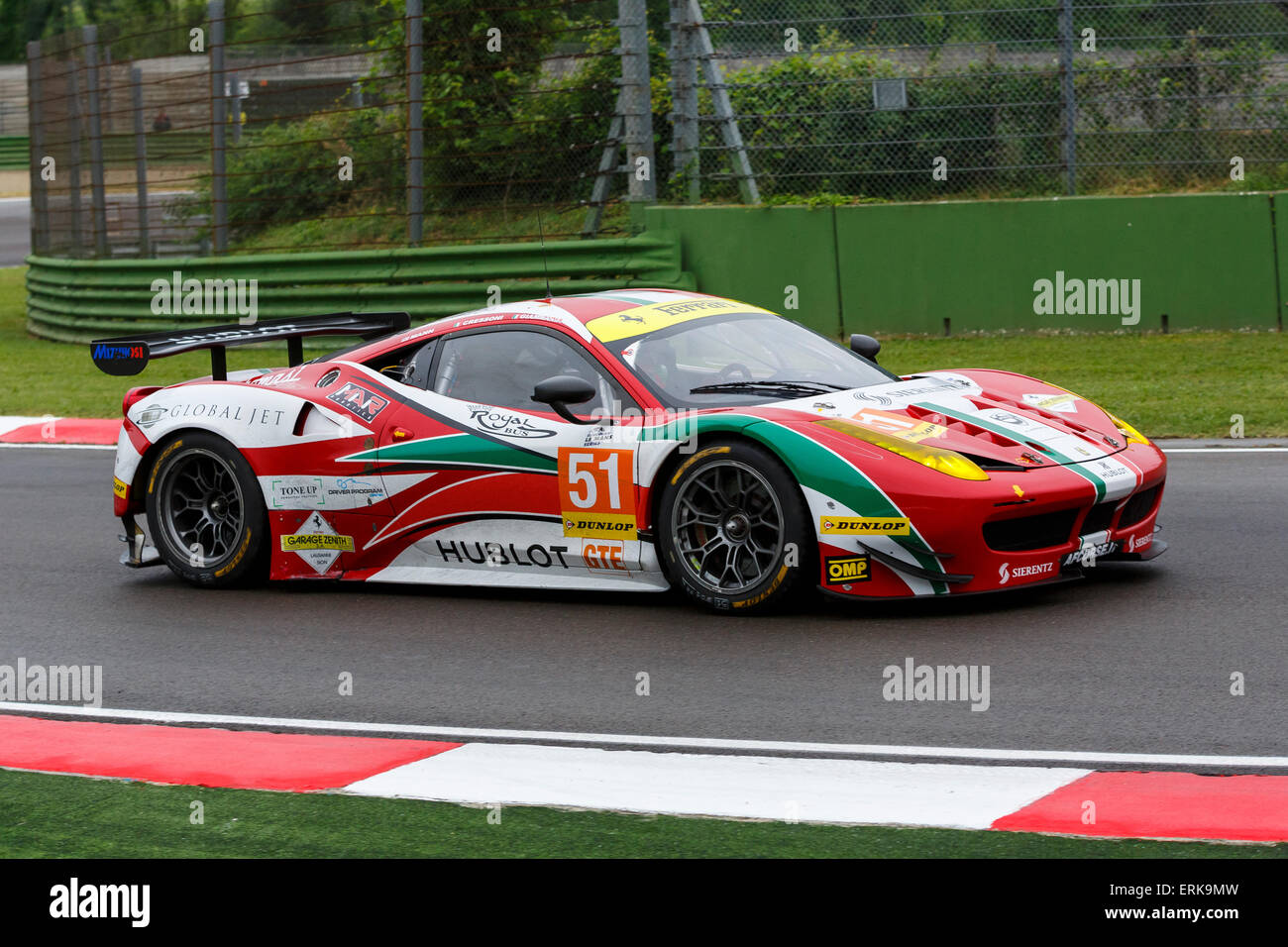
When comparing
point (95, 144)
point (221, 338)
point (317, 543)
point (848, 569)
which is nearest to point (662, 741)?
point (848, 569)

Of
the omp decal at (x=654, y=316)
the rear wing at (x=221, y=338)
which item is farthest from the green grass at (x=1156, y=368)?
the rear wing at (x=221, y=338)

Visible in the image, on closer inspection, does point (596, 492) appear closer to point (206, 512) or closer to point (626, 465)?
point (626, 465)

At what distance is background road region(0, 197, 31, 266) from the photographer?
37.7 meters

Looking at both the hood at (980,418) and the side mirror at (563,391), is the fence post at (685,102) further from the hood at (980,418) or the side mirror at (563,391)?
the side mirror at (563,391)

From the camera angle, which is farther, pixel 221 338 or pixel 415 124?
pixel 415 124

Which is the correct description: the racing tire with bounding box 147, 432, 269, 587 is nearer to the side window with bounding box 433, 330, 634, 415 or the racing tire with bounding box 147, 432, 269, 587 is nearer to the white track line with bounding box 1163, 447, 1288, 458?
the side window with bounding box 433, 330, 634, 415

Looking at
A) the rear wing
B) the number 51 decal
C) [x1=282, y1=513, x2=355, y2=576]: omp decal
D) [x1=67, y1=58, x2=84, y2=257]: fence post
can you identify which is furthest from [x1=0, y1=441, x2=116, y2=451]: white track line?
[x1=67, y1=58, x2=84, y2=257]: fence post

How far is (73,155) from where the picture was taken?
816 inches

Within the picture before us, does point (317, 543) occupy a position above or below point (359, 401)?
below

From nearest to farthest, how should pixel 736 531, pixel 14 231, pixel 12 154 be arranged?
pixel 736 531
pixel 14 231
pixel 12 154

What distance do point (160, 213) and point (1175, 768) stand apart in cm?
1641

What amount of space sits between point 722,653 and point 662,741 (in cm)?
107

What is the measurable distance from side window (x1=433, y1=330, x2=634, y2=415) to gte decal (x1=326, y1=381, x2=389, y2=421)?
31 cm

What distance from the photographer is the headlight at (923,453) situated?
269 inches
